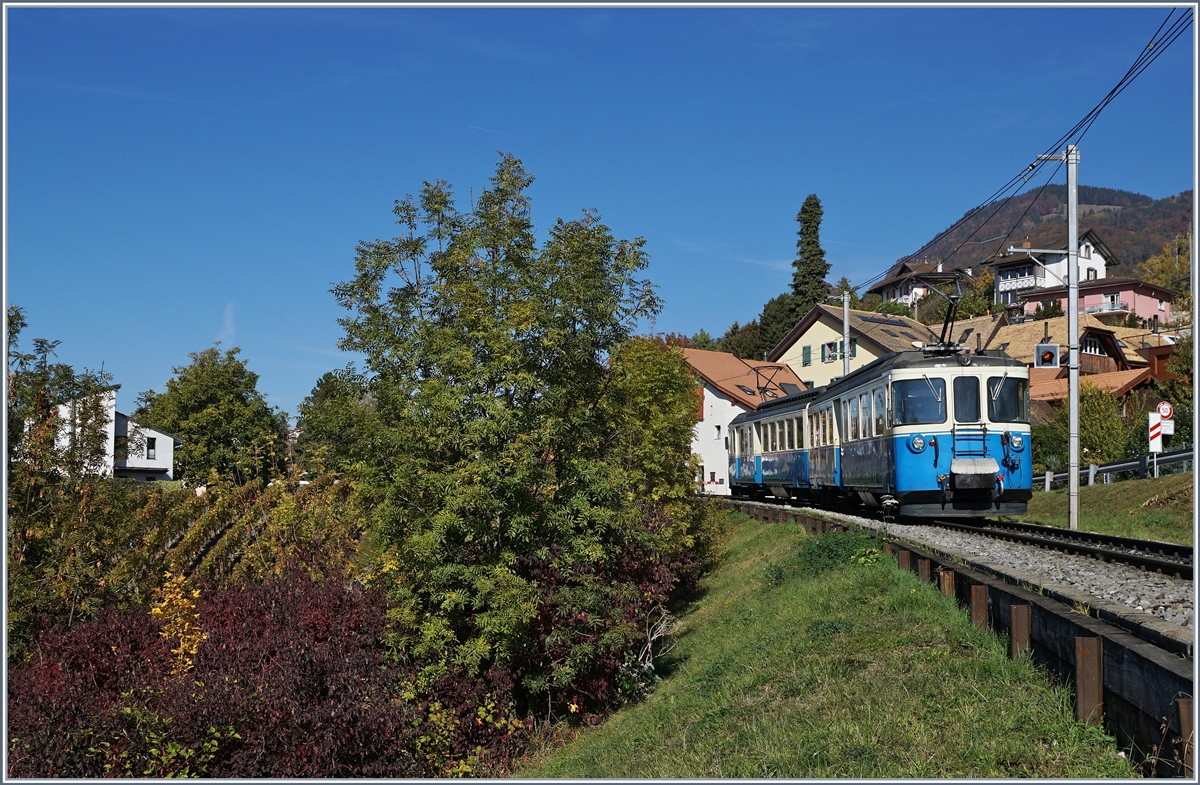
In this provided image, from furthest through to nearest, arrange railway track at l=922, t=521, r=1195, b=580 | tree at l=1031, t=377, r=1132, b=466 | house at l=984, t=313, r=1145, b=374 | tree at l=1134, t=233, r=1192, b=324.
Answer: tree at l=1134, t=233, r=1192, b=324 < house at l=984, t=313, r=1145, b=374 < tree at l=1031, t=377, r=1132, b=466 < railway track at l=922, t=521, r=1195, b=580

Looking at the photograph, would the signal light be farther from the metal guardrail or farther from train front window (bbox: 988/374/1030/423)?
the metal guardrail

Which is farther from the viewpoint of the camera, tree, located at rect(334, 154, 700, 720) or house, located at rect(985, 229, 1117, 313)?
house, located at rect(985, 229, 1117, 313)

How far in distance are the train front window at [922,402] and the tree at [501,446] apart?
597 centimetres

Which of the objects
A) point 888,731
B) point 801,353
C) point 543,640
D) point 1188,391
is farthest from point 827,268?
point 888,731

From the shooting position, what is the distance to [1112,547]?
15008 mm

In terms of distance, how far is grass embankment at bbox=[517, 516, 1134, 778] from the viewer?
6.57 metres

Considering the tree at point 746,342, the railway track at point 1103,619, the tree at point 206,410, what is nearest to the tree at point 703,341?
the tree at point 746,342

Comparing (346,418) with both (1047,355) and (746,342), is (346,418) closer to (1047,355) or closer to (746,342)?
(1047,355)

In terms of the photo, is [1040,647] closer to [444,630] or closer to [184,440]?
[444,630]

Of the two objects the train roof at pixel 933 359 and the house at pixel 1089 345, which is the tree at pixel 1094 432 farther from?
the train roof at pixel 933 359

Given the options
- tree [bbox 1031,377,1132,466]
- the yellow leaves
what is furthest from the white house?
the yellow leaves

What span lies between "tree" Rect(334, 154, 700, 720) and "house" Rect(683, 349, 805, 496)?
4221 centimetres

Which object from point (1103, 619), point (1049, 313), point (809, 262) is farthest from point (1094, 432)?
point (809, 262)

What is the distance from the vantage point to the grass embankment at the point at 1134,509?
1973cm
